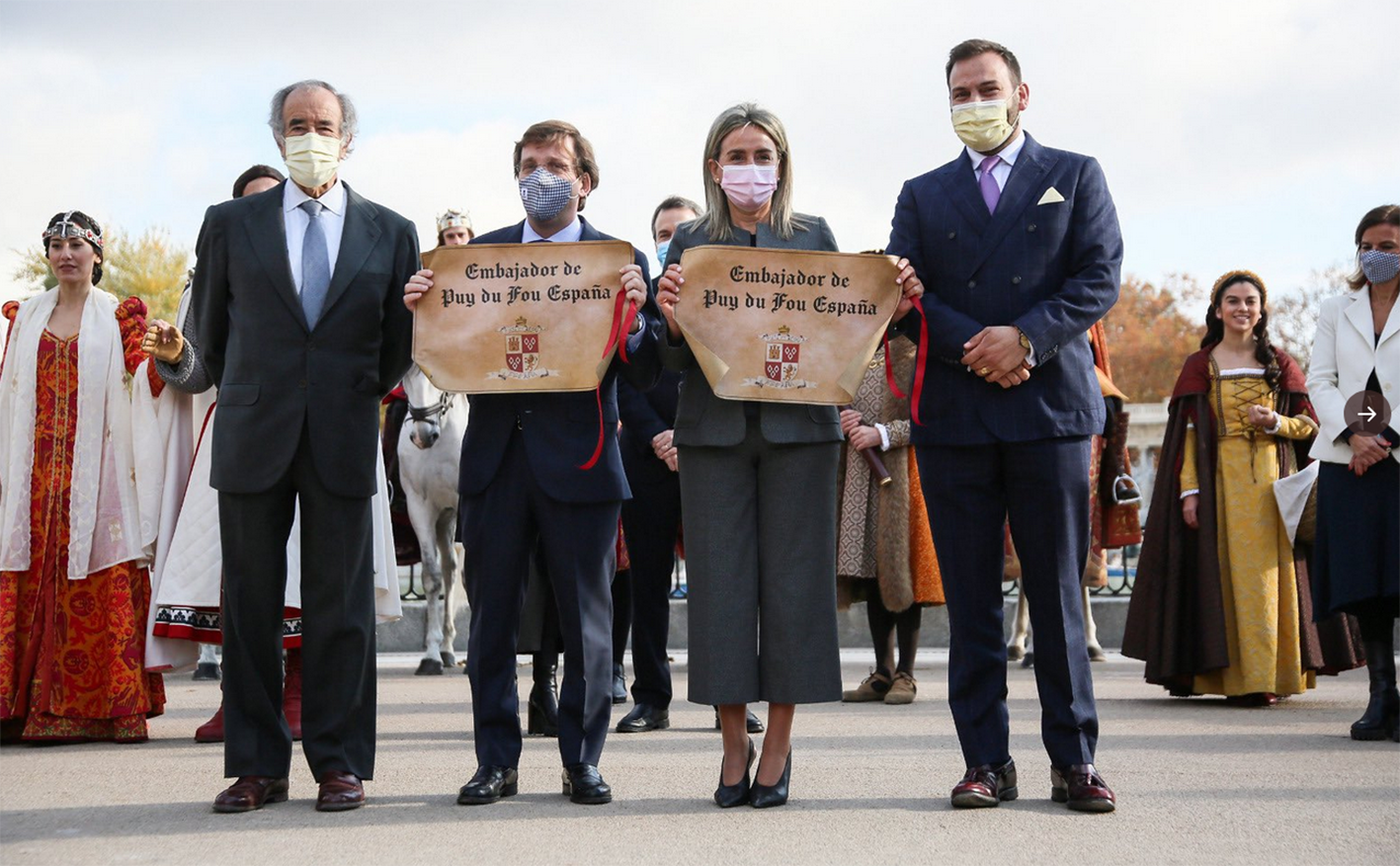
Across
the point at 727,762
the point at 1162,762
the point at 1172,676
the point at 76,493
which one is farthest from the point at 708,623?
the point at 1172,676

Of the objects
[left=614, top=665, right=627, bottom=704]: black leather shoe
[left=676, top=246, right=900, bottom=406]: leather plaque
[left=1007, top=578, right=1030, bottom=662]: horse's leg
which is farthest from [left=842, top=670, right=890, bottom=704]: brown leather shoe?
[left=676, top=246, right=900, bottom=406]: leather plaque

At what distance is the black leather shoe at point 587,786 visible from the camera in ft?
16.5

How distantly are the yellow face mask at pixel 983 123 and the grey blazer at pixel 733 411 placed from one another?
1.93ft

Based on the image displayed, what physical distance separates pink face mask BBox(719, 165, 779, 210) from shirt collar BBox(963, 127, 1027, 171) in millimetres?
674

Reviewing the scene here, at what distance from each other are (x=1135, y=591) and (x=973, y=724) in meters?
4.14

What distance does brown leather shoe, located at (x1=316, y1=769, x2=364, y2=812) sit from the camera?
16.3 ft

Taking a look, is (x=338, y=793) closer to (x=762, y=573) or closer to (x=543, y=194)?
(x=762, y=573)

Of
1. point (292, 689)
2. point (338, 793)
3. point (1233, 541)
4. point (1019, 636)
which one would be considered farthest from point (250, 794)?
point (1019, 636)

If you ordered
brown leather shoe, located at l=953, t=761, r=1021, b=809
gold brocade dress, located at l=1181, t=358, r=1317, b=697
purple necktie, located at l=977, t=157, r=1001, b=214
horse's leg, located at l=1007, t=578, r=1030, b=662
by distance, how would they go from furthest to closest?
horse's leg, located at l=1007, t=578, r=1030, b=662, gold brocade dress, located at l=1181, t=358, r=1317, b=697, purple necktie, located at l=977, t=157, r=1001, b=214, brown leather shoe, located at l=953, t=761, r=1021, b=809

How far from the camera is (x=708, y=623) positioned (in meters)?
5.12

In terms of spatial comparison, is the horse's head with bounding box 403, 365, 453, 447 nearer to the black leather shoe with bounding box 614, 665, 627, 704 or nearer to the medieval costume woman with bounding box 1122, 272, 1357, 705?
the black leather shoe with bounding box 614, 665, 627, 704

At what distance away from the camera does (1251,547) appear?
8.53m

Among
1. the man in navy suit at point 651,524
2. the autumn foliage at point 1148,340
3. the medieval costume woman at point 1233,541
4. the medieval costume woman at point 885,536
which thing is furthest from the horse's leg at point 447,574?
the autumn foliage at point 1148,340

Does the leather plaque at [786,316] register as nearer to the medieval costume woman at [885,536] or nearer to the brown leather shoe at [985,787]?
A: the brown leather shoe at [985,787]
